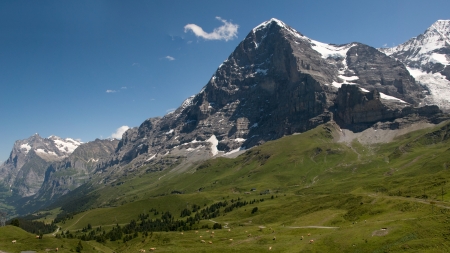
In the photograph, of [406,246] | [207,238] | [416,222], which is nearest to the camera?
[406,246]

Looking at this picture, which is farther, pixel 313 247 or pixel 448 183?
pixel 448 183

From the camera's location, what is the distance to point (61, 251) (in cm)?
10544

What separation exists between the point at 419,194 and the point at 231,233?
87499mm

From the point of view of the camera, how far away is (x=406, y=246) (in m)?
77.7

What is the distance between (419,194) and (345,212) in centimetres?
3919

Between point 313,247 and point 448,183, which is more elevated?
point 448,183

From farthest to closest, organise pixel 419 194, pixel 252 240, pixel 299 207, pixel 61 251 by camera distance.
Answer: pixel 299 207
pixel 419 194
pixel 252 240
pixel 61 251

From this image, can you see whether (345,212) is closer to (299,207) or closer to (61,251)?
(299,207)

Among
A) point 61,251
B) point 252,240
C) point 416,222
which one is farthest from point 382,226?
point 61,251

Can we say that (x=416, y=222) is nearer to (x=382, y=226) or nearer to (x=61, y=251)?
(x=382, y=226)

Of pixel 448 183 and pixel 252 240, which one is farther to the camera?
pixel 448 183

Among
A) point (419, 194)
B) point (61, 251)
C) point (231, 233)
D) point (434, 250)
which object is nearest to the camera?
point (434, 250)

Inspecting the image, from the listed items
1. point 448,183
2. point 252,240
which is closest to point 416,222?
point 252,240

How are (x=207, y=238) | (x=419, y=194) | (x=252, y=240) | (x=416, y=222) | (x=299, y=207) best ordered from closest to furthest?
(x=416, y=222), (x=252, y=240), (x=207, y=238), (x=419, y=194), (x=299, y=207)
